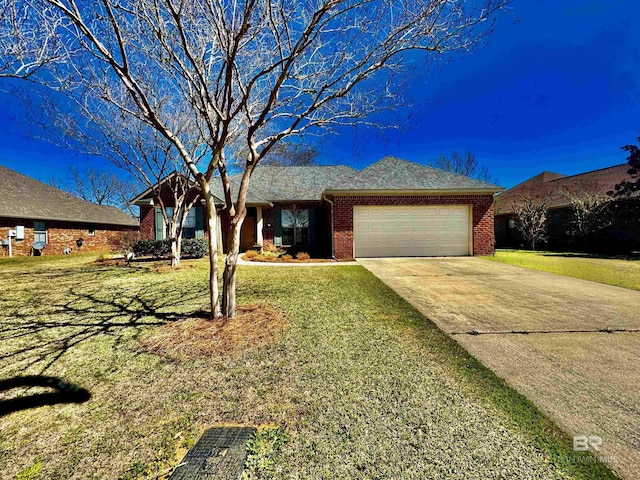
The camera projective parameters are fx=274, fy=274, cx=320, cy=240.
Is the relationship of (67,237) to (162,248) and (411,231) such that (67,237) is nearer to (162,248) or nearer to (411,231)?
(162,248)

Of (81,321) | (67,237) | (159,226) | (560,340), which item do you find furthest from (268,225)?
(67,237)

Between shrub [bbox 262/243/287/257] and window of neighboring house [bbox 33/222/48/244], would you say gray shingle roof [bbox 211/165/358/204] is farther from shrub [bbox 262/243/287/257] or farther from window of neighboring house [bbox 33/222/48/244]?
window of neighboring house [bbox 33/222/48/244]

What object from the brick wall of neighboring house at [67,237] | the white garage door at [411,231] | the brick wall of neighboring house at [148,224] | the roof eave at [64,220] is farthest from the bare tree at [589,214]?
the roof eave at [64,220]

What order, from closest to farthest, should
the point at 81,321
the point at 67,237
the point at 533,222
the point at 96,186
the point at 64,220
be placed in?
the point at 81,321 → the point at 533,222 → the point at 64,220 → the point at 67,237 → the point at 96,186

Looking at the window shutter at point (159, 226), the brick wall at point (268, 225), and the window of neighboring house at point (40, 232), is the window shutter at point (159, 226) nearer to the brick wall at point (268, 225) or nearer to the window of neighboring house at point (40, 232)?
the brick wall at point (268, 225)

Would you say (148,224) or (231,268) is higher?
(148,224)

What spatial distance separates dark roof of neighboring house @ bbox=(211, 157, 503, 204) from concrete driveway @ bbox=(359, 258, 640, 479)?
526cm

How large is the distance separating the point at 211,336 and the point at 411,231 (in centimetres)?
960

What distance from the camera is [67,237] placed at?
695 inches

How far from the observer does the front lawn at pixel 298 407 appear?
160 centimetres

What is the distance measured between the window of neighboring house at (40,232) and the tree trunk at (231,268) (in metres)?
19.2

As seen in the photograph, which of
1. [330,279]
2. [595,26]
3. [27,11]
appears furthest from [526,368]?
[27,11]

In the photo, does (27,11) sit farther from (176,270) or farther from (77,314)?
(176,270)

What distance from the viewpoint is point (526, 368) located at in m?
2.62
